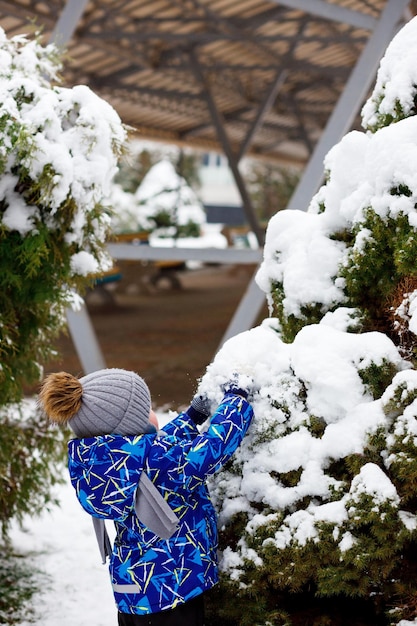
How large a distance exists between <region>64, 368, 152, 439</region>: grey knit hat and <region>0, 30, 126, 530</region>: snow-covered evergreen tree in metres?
0.94

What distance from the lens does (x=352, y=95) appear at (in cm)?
582

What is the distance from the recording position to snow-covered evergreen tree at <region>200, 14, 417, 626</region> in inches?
73.4

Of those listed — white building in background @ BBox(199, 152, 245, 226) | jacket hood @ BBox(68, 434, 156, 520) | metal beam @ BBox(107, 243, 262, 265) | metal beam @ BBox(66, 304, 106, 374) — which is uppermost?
jacket hood @ BBox(68, 434, 156, 520)

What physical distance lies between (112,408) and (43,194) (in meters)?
1.16

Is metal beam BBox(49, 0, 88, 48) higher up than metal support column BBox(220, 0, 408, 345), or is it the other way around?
metal beam BBox(49, 0, 88, 48)

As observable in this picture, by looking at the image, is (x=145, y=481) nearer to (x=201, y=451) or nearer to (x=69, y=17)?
(x=201, y=451)

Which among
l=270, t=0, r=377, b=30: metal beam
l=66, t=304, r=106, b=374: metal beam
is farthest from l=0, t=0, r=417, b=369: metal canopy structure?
l=66, t=304, r=106, b=374: metal beam

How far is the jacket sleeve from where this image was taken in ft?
6.49

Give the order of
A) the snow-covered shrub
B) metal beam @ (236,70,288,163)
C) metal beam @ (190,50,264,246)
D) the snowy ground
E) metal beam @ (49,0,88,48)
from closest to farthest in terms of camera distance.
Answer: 1. the snow-covered shrub
2. the snowy ground
3. metal beam @ (49,0,88,48)
4. metal beam @ (190,50,264,246)
5. metal beam @ (236,70,288,163)

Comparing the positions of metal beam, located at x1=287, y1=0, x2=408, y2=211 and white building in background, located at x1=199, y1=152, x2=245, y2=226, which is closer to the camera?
metal beam, located at x1=287, y1=0, x2=408, y2=211

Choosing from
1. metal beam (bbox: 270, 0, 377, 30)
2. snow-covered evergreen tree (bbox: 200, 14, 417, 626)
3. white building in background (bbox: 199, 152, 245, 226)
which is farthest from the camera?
white building in background (bbox: 199, 152, 245, 226)

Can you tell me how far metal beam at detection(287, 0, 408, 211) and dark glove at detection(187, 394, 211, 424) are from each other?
3.73 meters

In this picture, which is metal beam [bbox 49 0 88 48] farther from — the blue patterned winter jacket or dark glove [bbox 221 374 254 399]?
the blue patterned winter jacket

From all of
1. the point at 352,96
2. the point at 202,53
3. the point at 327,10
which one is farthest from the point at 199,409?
the point at 202,53
